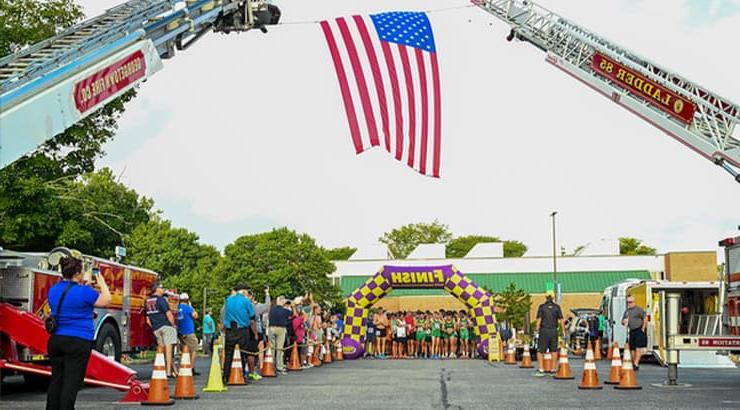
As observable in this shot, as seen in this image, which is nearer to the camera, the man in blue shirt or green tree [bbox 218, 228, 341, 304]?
the man in blue shirt

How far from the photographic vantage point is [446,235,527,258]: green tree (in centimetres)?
11300

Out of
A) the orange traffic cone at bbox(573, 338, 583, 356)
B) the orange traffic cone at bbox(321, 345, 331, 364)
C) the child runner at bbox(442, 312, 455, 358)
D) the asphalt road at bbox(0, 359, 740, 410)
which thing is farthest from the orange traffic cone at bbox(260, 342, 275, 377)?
the orange traffic cone at bbox(573, 338, 583, 356)

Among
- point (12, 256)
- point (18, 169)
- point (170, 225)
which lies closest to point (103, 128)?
point (18, 169)

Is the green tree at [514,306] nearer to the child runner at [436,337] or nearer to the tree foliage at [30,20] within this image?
the child runner at [436,337]

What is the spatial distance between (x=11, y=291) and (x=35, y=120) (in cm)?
492

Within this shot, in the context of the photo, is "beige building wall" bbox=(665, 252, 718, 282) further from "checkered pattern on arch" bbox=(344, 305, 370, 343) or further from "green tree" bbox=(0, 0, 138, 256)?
"green tree" bbox=(0, 0, 138, 256)

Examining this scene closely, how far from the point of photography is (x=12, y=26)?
86.5ft

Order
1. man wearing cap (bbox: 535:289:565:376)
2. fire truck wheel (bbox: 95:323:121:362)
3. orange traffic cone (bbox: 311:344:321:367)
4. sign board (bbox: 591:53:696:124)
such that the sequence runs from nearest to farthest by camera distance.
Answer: fire truck wheel (bbox: 95:323:121:362) → man wearing cap (bbox: 535:289:565:376) → sign board (bbox: 591:53:696:124) → orange traffic cone (bbox: 311:344:321:367)

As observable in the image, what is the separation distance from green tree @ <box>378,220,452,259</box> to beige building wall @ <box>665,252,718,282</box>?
194ft

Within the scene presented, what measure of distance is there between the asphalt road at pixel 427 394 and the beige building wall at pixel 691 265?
41573mm

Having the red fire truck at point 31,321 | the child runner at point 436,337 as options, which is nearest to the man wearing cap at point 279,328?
the red fire truck at point 31,321

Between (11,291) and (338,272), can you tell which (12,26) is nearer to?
(11,291)

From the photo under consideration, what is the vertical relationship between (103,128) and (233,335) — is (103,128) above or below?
above

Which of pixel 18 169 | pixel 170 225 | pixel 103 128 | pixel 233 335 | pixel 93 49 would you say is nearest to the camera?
pixel 93 49
